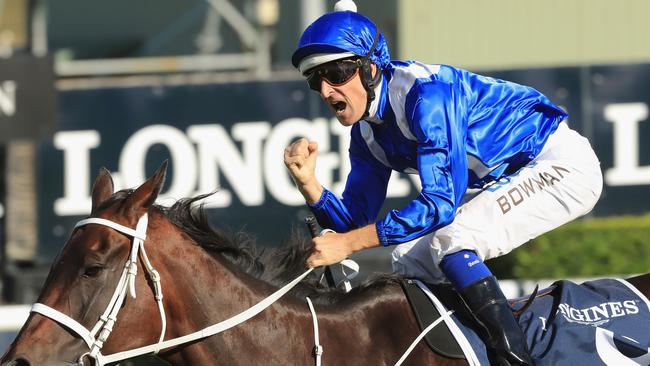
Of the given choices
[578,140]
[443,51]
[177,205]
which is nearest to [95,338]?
[177,205]

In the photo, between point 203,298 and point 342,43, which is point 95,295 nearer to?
point 203,298

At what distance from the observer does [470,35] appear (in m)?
9.70

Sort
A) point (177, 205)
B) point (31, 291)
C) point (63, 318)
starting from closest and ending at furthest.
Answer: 1. point (63, 318)
2. point (177, 205)
3. point (31, 291)

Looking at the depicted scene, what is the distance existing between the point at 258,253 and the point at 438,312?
567 millimetres

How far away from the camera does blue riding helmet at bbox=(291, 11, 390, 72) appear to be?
10.9ft

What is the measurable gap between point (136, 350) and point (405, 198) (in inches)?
216

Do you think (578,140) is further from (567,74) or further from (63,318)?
(567,74)

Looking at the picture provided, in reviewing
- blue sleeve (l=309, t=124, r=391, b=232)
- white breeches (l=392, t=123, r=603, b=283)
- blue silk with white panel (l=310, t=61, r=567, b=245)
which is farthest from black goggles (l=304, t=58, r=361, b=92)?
white breeches (l=392, t=123, r=603, b=283)

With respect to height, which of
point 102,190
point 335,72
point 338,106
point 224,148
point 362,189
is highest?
point 335,72

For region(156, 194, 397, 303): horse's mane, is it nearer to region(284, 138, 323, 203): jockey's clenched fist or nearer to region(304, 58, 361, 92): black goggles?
region(284, 138, 323, 203): jockey's clenched fist

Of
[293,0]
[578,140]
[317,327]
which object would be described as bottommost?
[317,327]

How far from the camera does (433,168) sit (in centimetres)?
328

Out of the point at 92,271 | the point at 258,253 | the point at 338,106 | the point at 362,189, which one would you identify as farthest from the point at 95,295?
the point at 362,189

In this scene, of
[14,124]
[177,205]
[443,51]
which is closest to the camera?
[177,205]
